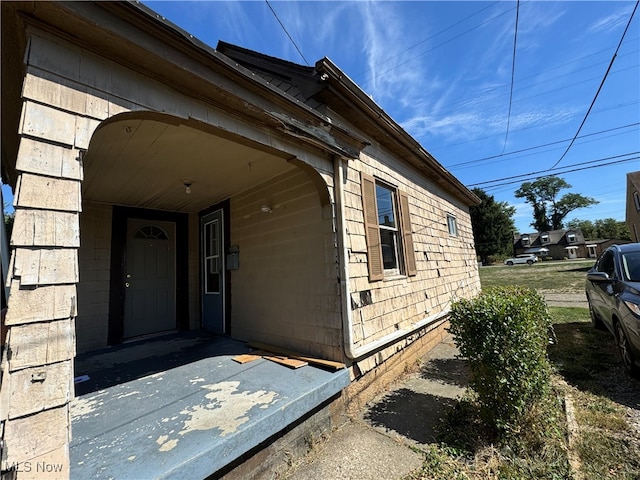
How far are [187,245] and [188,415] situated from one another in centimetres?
392

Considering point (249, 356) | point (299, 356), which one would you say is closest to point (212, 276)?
point (249, 356)

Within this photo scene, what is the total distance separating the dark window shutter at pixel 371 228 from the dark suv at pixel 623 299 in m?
2.68

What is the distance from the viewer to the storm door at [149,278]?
4.79m

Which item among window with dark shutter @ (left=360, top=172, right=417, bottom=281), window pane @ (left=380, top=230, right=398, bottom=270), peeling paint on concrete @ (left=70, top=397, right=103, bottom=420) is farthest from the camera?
window pane @ (left=380, top=230, right=398, bottom=270)

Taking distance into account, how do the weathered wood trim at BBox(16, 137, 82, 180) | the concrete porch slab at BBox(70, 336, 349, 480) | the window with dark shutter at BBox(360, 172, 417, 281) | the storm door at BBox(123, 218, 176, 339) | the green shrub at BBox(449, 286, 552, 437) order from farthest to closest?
the storm door at BBox(123, 218, 176, 339), the window with dark shutter at BBox(360, 172, 417, 281), the green shrub at BBox(449, 286, 552, 437), the concrete porch slab at BBox(70, 336, 349, 480), the weathered wood trim at BBox(16, 137, 82, 180)

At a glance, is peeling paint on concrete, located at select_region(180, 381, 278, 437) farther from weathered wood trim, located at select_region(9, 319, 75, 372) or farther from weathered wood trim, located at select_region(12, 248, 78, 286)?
weathered wood trim, located at select_region(12, 248, 78, 286)

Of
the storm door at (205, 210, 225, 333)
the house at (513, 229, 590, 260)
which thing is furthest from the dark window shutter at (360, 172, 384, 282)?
the house at (513, 229, 590, 260)

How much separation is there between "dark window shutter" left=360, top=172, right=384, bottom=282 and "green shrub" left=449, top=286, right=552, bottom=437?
1.26 m

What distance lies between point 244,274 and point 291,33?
3.92 meters

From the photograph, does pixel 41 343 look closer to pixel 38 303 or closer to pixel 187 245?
pixel 38 303

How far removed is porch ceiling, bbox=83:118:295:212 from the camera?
2.72 meters

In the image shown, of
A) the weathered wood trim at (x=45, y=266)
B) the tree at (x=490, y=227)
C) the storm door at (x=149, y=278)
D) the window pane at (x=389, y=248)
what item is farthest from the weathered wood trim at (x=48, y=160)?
the tree at (x=490, y=227)

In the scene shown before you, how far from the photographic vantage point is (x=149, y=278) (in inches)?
199

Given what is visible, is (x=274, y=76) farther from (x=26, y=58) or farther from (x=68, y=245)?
(x=68, y=245)
